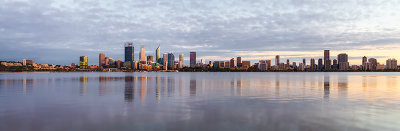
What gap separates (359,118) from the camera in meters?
18.1

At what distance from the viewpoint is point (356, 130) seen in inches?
577

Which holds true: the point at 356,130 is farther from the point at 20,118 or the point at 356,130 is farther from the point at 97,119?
the point at 20,118

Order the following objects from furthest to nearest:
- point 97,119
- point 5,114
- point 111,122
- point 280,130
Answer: point 5,114
point 97,119
point 111,122
point 280,130

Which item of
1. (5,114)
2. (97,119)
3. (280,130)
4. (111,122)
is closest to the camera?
(280,130)

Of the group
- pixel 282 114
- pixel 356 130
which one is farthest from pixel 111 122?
pixel 356 130

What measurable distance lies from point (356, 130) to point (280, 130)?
428 centimetres

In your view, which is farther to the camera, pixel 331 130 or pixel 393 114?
pixel 393 114

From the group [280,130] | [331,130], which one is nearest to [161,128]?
[280,130]

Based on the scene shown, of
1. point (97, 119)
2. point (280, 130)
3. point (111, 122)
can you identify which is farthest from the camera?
point (97, 119)

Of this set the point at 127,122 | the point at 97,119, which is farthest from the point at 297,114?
the point at 97,119

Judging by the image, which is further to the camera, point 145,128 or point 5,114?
point 5,114

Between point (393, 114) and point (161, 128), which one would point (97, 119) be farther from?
point (393, 114)

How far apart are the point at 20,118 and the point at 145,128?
9522 millimetres

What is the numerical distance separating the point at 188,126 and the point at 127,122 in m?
4.07
